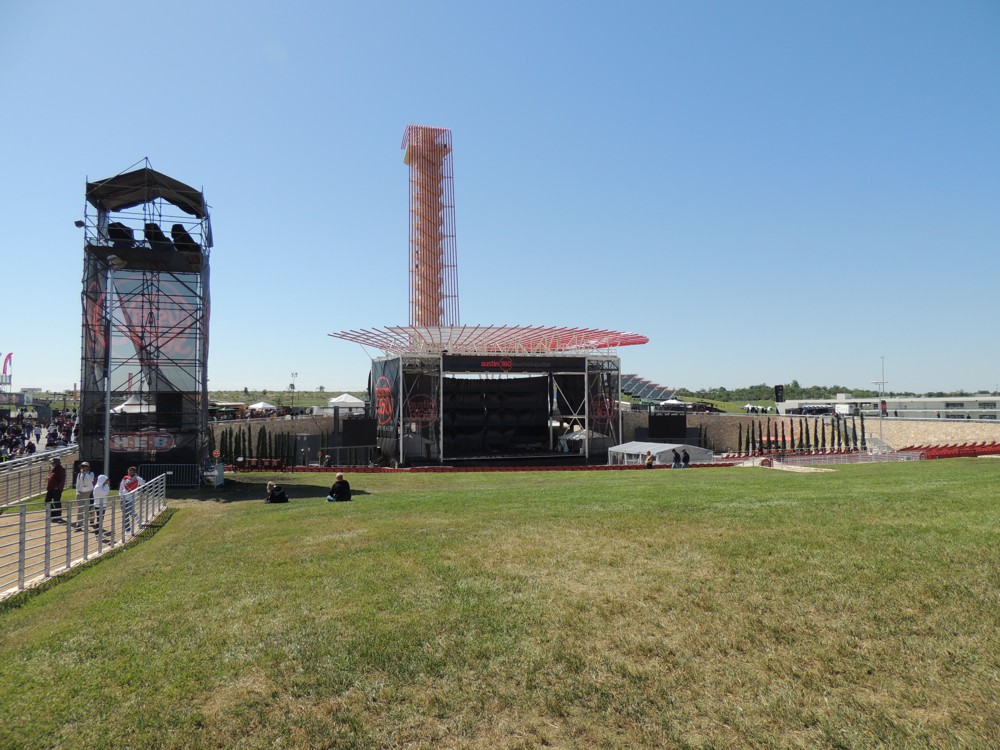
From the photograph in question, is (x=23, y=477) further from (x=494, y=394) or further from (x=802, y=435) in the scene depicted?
(x=802, y=435)

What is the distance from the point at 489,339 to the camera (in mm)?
47719

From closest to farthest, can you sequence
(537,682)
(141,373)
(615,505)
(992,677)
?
(992,677), (537,682), (615,505), (141,373)

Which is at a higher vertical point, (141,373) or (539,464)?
(141,373)

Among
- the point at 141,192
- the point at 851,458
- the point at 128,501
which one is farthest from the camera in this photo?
the point at 851,458

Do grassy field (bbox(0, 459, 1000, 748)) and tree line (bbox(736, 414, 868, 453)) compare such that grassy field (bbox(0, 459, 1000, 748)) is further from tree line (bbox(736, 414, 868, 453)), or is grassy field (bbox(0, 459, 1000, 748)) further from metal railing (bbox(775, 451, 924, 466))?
tree line (bbox(736, 414, 868, 453))

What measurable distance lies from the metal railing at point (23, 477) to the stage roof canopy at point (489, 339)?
23.2 m

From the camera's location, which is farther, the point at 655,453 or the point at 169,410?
the point at 655,453

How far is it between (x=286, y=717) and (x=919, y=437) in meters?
56.6

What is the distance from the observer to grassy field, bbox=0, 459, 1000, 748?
16.2 feet

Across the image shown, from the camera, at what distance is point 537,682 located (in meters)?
5.59

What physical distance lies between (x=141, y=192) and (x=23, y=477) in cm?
1379

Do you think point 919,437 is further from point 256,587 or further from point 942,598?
point 256,587

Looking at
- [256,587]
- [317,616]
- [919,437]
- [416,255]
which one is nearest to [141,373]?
[256,587]

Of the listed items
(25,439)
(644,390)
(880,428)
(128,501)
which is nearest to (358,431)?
(25,439)
